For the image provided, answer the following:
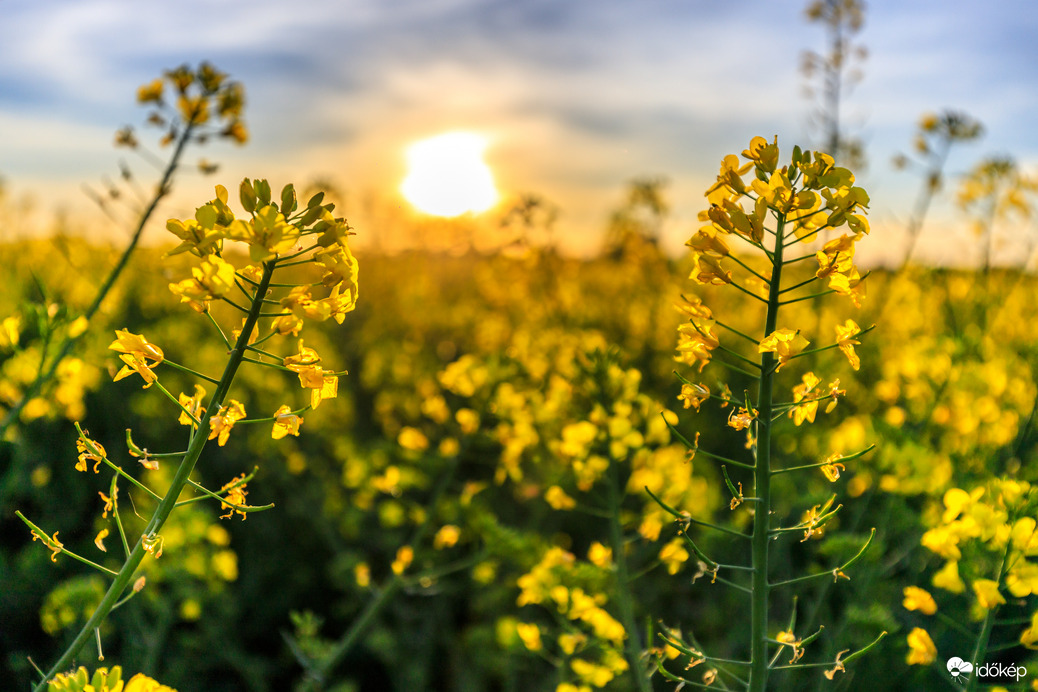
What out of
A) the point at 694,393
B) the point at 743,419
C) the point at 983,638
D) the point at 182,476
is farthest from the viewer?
the point at 983,638

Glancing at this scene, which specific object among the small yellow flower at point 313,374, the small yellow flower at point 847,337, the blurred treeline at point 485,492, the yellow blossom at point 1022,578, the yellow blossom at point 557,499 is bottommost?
the blurred treeline at point 485,492

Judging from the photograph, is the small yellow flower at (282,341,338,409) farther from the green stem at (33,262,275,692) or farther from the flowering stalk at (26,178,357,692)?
the green stem at (33,262,275,692)

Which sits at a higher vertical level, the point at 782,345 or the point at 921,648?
the point at 782,345

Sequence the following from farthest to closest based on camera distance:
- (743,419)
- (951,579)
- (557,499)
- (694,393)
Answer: (557,499) < (951,579) < (694,393) < (743,419)

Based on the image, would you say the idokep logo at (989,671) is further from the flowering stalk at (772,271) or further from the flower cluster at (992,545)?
the flowering stalk at (772,271)

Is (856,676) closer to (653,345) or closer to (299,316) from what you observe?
(299,316)

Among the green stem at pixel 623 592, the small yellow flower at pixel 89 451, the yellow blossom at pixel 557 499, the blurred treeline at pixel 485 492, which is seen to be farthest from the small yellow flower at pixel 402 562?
the small yellow flower at pixel 89 451

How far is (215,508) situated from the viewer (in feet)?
14.1

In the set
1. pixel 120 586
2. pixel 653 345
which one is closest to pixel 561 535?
pixel 653 345

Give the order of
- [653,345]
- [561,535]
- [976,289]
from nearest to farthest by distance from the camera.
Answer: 1. [561,535]
2. [976,289]
3. [653,345]

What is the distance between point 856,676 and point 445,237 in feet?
26.0

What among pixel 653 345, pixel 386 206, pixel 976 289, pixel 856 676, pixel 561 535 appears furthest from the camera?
pixel 386 206

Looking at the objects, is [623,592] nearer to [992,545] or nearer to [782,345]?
[992,545]

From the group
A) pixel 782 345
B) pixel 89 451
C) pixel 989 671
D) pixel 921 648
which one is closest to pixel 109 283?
pixel 89 451
